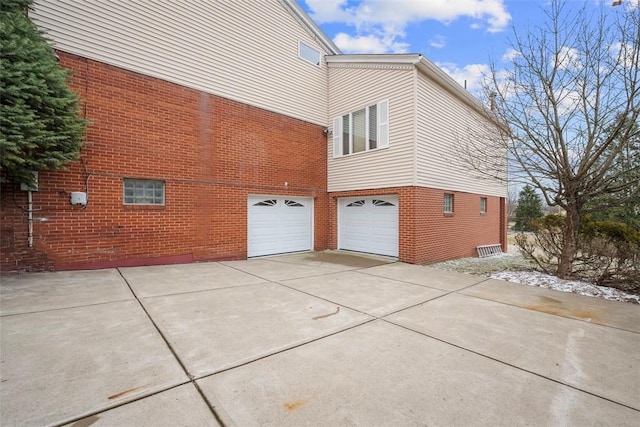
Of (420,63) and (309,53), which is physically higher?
(309,53)

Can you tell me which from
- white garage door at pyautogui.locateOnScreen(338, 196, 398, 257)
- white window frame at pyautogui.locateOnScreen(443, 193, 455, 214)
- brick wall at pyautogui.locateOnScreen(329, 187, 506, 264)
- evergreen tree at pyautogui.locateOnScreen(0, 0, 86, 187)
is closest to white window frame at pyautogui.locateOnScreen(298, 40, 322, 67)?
brick wall at pyautogui.locateOnScreen(329, 187, 506, 264)

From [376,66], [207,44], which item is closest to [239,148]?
[207,44]

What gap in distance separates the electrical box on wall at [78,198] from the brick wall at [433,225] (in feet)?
22.2

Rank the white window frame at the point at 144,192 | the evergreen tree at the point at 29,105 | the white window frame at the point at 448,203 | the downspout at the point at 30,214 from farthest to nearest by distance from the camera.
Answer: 1. the white window frame at the point at 448,203
2. the white window frame at the point at 144,192
3. the downspout at the point at 30,214
4. the evergreen tree at the point at 29,105

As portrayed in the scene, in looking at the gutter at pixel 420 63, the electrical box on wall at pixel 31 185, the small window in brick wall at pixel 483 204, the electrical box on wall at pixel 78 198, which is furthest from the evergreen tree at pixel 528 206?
the electrical box on wall at pixel 31 185

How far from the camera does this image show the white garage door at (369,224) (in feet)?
28.7

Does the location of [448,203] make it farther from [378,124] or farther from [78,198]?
[78,198]

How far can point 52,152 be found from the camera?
5.06 meters

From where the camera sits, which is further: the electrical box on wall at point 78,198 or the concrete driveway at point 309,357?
the electrical box on wall at point 78,198

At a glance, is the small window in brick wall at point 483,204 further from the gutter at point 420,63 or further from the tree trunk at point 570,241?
the tree trunk at point 570,241

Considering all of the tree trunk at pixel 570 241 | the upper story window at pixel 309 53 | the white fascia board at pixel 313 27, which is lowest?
the tree trunk at pixel 570 241

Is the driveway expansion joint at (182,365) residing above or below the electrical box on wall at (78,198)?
below

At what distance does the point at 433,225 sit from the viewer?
28.2ft

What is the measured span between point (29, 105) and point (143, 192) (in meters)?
2.70
